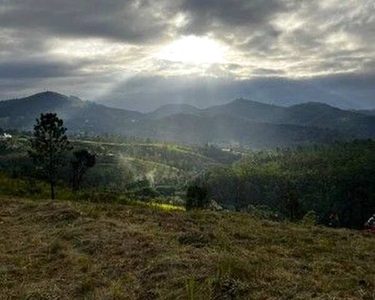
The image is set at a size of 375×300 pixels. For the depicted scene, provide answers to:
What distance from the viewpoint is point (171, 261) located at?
1625 centimetres

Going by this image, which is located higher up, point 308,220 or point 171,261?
point 171,261

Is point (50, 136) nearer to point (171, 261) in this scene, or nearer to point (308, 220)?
point (308, 220)

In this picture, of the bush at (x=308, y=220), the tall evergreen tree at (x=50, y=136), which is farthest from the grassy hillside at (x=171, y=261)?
the tall evergreen tree at (x=50, y=136)

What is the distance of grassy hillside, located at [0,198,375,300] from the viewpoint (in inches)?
525

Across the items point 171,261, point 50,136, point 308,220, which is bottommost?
point 308,220

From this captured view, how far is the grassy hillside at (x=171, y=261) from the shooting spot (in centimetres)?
1334

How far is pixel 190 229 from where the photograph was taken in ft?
82.5

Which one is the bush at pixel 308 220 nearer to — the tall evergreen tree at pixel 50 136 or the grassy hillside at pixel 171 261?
the grassy hillside at pixel 171 261

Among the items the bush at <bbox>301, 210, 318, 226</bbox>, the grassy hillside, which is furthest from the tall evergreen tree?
the grassy hillside

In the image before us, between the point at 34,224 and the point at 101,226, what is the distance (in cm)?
532

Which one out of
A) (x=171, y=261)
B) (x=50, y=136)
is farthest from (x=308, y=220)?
(x=171, y=261)

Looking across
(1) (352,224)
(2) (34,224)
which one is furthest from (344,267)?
(1) (352,224)

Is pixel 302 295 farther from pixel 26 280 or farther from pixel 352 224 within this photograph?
pixel 352 224

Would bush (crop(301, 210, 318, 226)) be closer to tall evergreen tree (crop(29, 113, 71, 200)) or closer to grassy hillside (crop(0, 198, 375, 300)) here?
grassy hillside (crop(0, 198, 375, 300))
